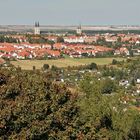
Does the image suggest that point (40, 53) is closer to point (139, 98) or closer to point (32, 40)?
point (32, 40)

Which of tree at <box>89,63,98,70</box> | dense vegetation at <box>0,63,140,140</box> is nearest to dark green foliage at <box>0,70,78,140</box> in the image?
dense vegetation at <box>0,63,140,140</box>

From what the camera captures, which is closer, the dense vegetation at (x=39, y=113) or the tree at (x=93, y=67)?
the dense vegetation at (x=39, y=113)

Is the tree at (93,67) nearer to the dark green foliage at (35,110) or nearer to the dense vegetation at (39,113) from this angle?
the dense vegetation at (39,113)

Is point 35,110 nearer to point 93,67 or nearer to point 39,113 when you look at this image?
point 39,113

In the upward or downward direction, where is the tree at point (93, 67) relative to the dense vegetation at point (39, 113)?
downward

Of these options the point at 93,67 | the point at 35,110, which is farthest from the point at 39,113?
the point at 93,67

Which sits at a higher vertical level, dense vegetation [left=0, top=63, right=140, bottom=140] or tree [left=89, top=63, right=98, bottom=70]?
dense vegetation [left=0, top=63, right=140, bottom=140]

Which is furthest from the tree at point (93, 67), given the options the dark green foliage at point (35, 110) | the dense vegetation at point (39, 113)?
the dark green foliage at point (35, 110)

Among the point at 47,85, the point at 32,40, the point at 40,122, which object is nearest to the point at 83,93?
the point at 47,85

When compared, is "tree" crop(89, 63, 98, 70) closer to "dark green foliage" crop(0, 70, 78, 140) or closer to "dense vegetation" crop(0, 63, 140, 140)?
"dense vegetation" crop(0, 63, 140, 140)

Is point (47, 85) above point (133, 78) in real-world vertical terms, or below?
above

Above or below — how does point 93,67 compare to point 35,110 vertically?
below
